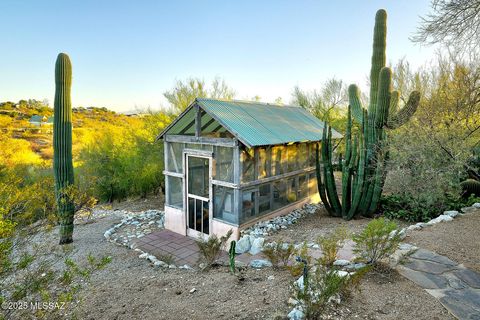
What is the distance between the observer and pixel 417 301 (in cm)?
322

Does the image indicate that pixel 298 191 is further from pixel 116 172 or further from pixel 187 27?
pixel 187 27

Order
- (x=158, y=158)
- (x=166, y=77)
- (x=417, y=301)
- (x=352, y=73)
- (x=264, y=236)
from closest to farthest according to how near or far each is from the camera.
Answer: (x=417, y=301) → (x=264, y=236) → (x=158, y=158) → (x=166, y=77) → (x=352, y=73)

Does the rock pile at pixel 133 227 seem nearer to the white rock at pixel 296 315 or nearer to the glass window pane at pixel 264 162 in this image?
the glass window pane at pixel 264 162

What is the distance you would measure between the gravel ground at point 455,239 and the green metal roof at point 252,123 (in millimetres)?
3712

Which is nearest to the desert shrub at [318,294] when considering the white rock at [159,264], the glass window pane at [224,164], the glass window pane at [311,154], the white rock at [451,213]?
the white rock at [159,264]

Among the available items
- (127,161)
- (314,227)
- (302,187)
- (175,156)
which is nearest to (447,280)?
(314,227)

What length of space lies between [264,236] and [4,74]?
14.4m

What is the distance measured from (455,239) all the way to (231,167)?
187 inches

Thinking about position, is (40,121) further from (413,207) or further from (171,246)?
(413,207)

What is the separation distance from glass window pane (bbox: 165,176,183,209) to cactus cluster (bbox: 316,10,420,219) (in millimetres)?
4222

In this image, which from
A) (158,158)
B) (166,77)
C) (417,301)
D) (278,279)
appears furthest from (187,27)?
(417,301)

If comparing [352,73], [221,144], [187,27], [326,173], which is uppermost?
[187,27]

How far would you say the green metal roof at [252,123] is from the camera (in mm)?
6781

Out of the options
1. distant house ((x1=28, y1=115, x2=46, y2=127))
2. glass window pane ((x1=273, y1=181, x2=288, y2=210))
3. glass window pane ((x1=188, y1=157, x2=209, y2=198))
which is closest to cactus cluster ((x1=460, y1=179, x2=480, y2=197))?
glass window pane ((x1=273, y1=181, x2=288, y2=210))
